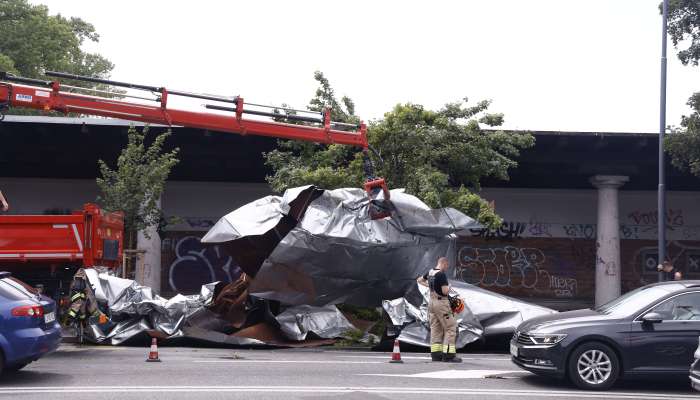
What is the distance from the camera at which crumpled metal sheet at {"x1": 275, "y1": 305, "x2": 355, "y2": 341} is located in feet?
54.0

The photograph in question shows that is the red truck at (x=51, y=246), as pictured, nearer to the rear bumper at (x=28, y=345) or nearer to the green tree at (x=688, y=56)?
the rear bumper at (x=28, y=345)

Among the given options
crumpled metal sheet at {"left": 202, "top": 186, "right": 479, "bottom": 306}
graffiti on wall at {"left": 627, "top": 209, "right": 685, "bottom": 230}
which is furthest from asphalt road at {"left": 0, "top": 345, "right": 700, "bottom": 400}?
graffiti on wall at {"left": 627, "top": 209, "right": 685, "bottom": 230}

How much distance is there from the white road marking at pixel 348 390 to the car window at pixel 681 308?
38.6 inches

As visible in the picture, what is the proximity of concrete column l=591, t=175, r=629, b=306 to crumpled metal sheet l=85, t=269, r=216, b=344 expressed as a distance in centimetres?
1790

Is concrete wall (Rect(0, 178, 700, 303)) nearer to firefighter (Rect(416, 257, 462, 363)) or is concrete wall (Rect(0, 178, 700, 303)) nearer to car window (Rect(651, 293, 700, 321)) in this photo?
firefighter (Rect(416, 257, 462, 363))

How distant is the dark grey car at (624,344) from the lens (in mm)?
11023

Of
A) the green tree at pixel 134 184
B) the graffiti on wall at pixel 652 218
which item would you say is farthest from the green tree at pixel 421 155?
the graffiti on wall at pixel 652 218

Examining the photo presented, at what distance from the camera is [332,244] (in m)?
16.6

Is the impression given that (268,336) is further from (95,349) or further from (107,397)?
(107,397)

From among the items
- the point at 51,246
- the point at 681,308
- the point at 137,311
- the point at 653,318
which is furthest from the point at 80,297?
the point at 681,308

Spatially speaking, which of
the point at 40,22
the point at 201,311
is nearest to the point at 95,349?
the point at 201,311

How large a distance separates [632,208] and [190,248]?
16363 millimetres

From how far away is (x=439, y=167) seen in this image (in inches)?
888

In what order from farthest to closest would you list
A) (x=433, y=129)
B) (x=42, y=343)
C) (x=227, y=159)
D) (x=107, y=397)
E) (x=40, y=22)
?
(x=40, y=22) → (x=227, y=159) → (x=433, y=129) → (x=42, y=343) → (x=107, y=397)
